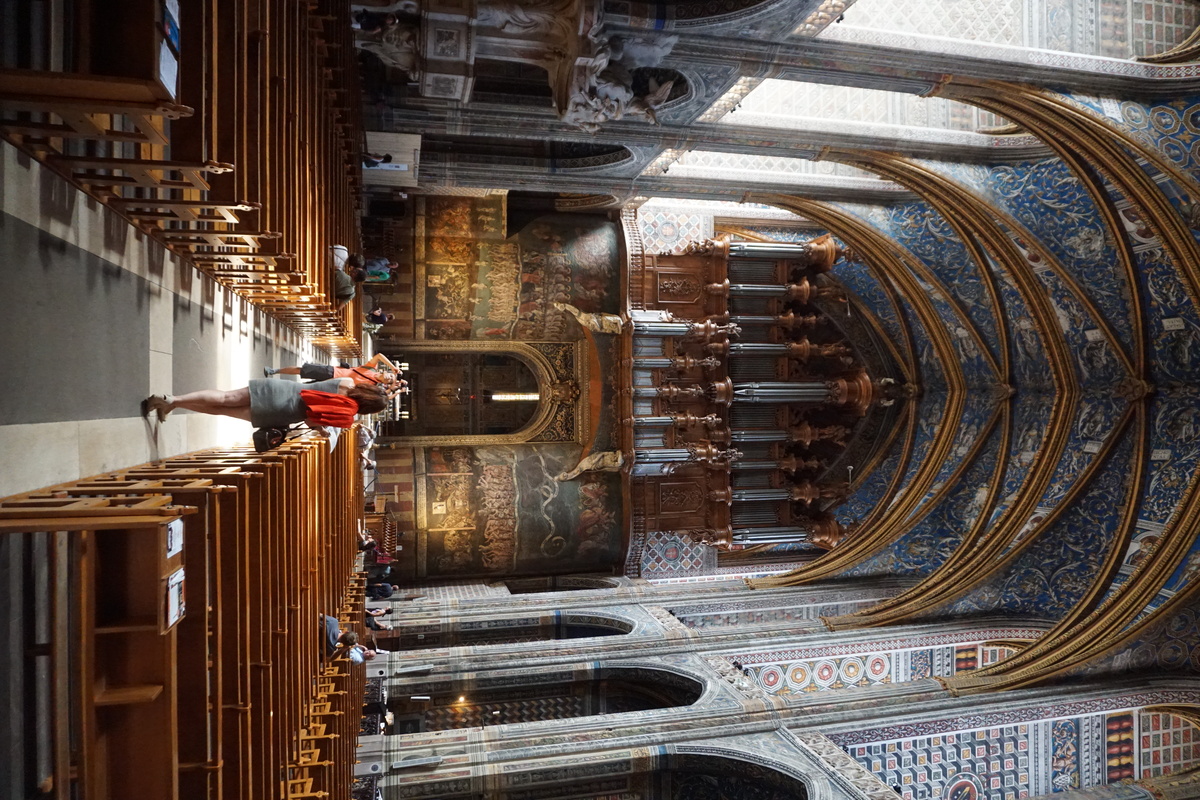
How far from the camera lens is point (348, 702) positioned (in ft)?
27.0

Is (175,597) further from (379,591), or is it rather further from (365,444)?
(365,444)

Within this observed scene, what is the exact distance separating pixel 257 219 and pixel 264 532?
6.41 ft

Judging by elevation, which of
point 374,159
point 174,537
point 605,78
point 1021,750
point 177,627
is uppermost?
point 605,78

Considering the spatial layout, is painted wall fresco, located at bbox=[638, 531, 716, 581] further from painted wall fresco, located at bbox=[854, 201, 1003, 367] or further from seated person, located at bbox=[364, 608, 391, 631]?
painted wall fresco, located at bbox=[854, 201, 1003, 367]

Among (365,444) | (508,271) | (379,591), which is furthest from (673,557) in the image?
(365,444)

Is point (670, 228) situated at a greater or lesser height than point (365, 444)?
greater

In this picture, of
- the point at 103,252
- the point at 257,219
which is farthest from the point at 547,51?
the point at 103,252

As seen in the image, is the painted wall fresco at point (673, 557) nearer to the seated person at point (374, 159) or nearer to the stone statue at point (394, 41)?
the seated person at point (374, 159)

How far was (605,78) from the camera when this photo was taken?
8891 millimetres

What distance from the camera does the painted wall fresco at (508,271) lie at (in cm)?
1574

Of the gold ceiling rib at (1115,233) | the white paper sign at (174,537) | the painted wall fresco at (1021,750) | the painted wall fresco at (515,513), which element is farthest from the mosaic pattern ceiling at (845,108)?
the white paper sign at (174,537)

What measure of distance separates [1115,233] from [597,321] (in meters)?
9.36

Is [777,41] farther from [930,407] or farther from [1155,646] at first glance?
[930,407]

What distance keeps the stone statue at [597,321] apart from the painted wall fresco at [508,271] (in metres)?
0.19
